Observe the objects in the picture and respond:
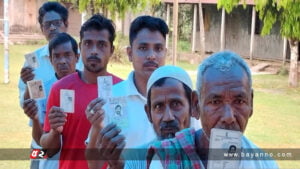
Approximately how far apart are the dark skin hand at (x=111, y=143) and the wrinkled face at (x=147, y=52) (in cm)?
82

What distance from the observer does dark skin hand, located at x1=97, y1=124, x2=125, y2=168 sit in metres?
2.17

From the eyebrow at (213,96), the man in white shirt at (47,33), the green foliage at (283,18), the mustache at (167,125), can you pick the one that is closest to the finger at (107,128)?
the mustache at (167,125)

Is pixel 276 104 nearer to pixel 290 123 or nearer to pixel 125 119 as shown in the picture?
→ pixel 290 123

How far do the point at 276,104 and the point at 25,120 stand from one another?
21.1 feet

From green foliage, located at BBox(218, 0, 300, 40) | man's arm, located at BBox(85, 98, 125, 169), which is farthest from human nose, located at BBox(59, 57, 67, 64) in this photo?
green foliage, located at BBox(218, 0, 300, 40)

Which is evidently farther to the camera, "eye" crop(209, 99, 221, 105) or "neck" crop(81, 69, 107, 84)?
"neck" crop(81, 69, 107, 84)

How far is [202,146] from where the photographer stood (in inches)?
66.3

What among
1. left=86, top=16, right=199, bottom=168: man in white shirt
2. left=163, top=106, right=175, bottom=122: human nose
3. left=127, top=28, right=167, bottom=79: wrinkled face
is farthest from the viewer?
left=127, top=28, right=167, bottom=79: wrinkled face

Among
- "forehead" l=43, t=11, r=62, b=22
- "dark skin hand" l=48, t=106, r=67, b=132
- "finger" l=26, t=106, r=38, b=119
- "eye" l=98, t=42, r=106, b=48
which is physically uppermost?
"forehead" l=43, t=11, r=62, b=22

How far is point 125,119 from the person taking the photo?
243 centimetres

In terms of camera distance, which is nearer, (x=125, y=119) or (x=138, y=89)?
(x=125, y=119)

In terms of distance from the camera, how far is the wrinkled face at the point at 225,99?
160 cm

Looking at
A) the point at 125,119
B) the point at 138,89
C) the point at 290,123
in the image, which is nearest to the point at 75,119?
the point at 138,89

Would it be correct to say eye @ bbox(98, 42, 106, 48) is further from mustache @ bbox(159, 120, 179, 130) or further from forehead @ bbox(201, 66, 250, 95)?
forehead @ bbox(201, 66, 250, 95)
